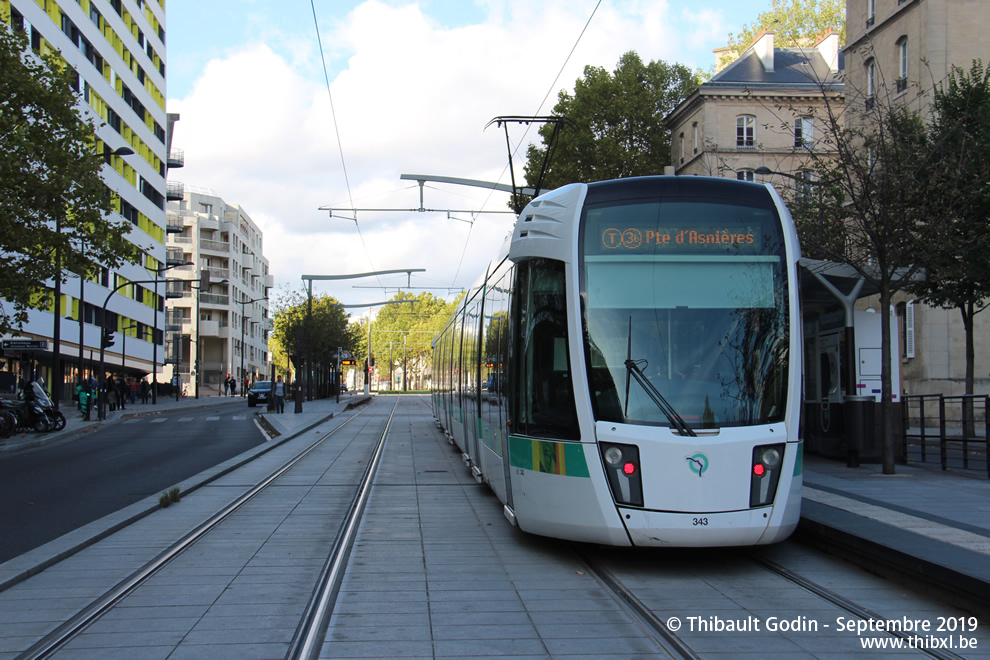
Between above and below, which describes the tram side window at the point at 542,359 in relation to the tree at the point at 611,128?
below

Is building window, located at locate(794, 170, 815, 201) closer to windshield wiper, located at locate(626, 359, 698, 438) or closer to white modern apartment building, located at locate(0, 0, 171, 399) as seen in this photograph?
windshield wiper, located at locate(626, 359, 698, 438)

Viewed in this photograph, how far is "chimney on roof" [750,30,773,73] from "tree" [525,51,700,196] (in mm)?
4128

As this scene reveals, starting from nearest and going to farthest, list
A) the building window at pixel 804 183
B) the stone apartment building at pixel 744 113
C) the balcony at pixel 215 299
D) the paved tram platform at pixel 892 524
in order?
the paved tram platform at pixel 892 524 → the building window at pixel 804 183 → the stone apartment building at pixel 744 113 → the balcony at pixel 215 299

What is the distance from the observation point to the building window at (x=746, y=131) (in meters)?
48.3

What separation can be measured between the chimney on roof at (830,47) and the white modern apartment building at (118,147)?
115ft

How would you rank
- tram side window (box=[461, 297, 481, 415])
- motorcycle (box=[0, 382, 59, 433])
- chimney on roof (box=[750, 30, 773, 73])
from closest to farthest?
1. tram side window (box=[461, 297, 481, 415])
2. motorcycle (box=[0, 382, 59, 433])
3. chimney on roof (box=[750, 30, 773, 73])

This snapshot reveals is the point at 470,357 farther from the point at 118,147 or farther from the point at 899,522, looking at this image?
the point at 118,147

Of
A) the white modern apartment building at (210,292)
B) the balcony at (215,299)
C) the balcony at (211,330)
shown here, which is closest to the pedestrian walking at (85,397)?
the white modern apartment building at (210,292)

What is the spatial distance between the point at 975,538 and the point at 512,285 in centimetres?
452

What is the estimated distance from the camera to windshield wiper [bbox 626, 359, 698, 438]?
759 cm

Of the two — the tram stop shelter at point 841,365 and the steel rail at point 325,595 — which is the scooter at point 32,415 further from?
the tram stop shelter at point 841,365

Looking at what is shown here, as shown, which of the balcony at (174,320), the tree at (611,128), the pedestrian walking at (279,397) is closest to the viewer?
the pedestrian walking at (279,397)

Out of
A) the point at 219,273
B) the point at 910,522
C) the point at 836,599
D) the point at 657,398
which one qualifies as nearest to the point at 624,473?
the point at 657,398

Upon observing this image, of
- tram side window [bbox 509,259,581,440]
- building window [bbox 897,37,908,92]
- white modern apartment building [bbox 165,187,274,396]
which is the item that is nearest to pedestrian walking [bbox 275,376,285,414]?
building window [bbox 897,37,908,92]
